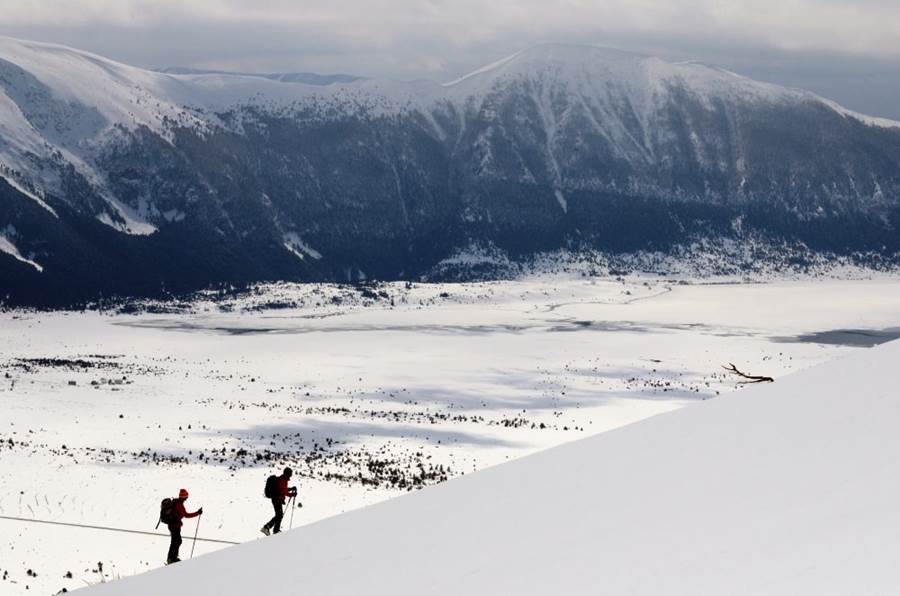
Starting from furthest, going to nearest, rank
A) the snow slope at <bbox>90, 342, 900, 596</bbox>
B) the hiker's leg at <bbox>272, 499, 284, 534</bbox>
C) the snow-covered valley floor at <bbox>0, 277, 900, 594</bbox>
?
the snow-covered valley floor at <bbox>0, 277, 900, 594</bbox>, the hiker's leg at <bbox>272, 499, 284, 534</bbox>, the snow slope at <bbox>90, 342, 900, 596</bbox>

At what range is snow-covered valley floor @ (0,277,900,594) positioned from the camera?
35062 mm

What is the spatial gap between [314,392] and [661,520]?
66905 mm

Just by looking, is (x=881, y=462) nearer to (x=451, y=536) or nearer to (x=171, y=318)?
(x=451, y=536)

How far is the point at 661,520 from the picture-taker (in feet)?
29.5

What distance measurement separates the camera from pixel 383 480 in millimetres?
41438

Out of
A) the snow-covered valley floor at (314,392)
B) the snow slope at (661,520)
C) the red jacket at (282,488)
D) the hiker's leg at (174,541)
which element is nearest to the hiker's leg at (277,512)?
the red jacket at (282,488)

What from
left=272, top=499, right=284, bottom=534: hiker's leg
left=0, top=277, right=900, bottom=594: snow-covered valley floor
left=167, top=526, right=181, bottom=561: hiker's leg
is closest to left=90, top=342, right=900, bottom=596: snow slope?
left=167, top=526, right=181, bottom=561: hiker's leg

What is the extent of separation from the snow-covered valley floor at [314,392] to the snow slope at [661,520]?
15.9 meters

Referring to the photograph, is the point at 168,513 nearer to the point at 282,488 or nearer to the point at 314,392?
the point at 282,488

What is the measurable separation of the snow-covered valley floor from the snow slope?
15.9 metres

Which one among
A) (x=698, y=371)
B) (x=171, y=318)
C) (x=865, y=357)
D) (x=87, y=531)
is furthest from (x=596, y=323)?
(x=865, y=357)

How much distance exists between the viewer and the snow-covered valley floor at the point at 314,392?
3506 cm

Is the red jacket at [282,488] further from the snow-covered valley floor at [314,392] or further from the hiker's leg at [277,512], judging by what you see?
the snow-covered valley floor at [314,392]

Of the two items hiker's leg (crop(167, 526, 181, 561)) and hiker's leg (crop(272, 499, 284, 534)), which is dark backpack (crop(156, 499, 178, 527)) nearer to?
hiker's leg (crop(167, 526, 181, 561))
